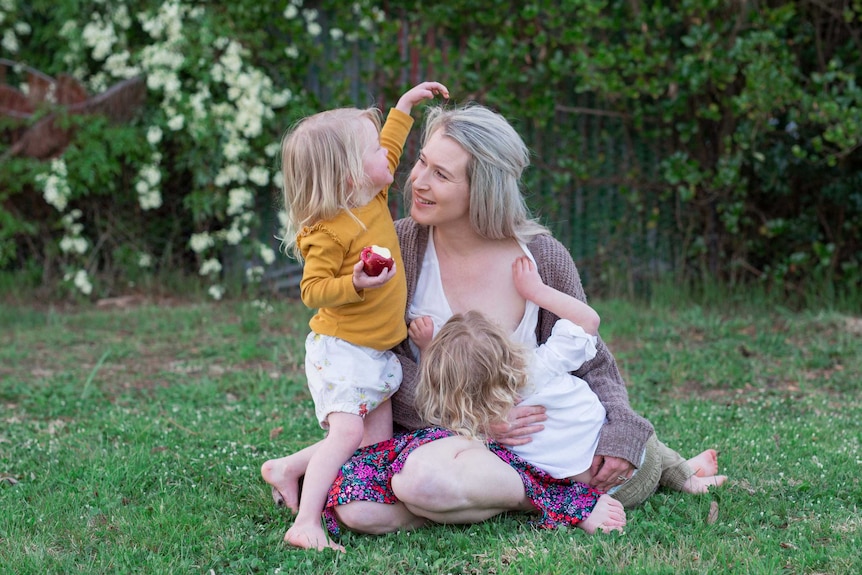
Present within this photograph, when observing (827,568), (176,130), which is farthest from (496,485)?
(176,130)

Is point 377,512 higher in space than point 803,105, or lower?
lower

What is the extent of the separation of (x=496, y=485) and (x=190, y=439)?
159cm

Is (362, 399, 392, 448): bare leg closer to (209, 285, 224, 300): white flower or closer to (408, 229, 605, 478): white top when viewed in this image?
(408, 229, 605, 478): white top

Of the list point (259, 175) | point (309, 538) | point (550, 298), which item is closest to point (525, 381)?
point (550, 298)

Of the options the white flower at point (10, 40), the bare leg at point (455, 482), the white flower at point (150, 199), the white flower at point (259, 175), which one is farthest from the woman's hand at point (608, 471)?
the white flower at point (10, 40)

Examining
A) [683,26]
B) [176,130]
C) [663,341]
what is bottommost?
[663,341]

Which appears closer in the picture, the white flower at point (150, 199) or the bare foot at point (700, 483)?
the bare foot at point (700, 483)

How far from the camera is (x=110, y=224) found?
7656 mm

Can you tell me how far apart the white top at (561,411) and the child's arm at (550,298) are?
45 millimetres

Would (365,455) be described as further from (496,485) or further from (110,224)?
(110,224)

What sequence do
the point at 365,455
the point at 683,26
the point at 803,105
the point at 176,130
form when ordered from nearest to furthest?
1. the point at 365,455
2. the point at 803,105
3. the point at 683,26
4. the point at 176,130

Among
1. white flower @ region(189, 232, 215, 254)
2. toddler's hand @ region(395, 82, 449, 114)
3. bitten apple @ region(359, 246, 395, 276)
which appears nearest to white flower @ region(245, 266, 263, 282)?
white flower @ region(189, 232, 215, 254)

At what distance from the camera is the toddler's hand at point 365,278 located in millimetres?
2672

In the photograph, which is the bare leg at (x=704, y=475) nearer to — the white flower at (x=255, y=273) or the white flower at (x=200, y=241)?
the white flower at (x=255, y=273)
